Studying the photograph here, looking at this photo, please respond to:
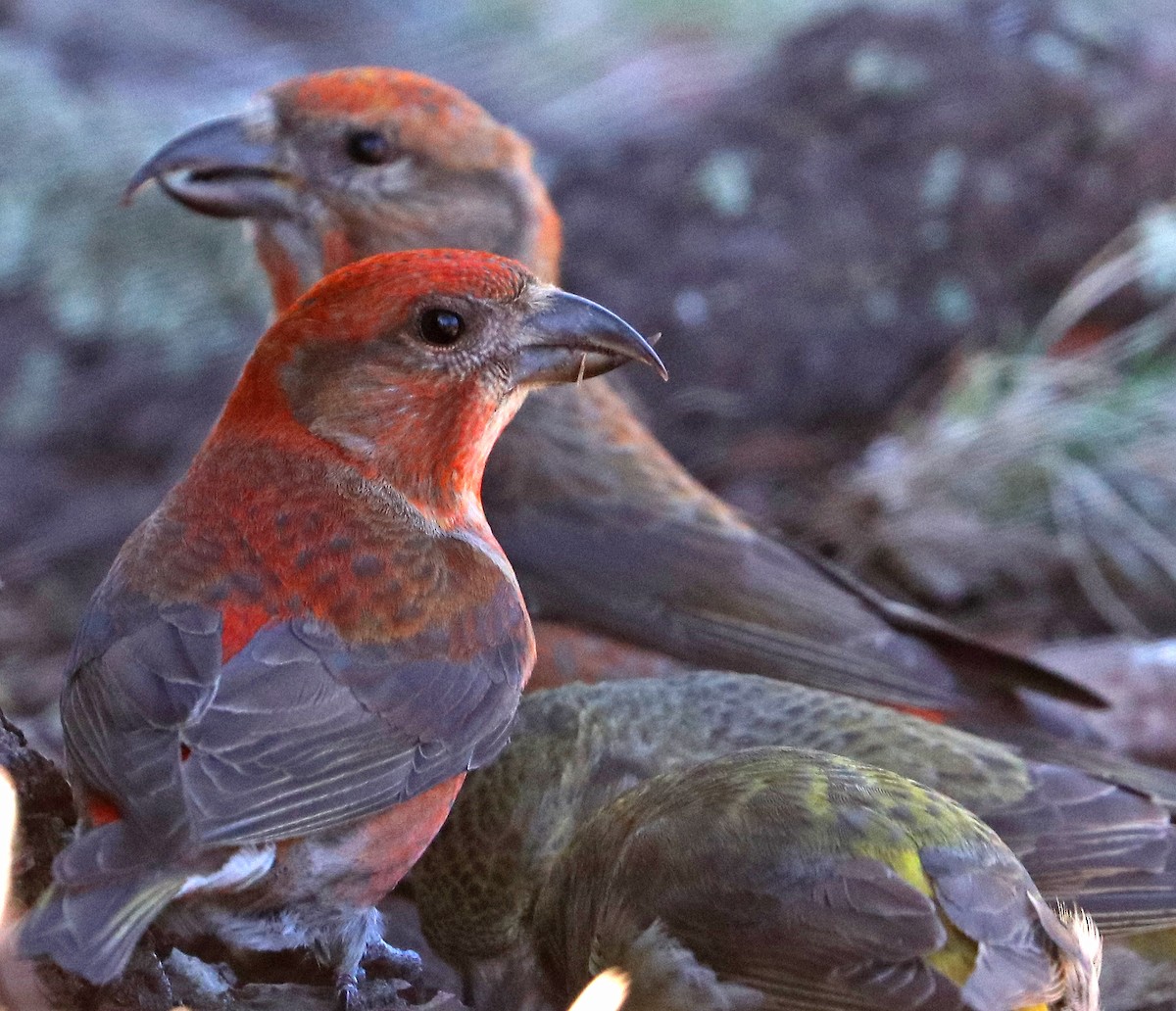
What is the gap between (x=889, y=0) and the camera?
6.68m

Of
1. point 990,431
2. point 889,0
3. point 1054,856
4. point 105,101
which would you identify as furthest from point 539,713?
point 889,0

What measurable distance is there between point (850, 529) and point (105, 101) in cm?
307

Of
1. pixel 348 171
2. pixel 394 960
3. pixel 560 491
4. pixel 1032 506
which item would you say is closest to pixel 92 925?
pixel 394 960

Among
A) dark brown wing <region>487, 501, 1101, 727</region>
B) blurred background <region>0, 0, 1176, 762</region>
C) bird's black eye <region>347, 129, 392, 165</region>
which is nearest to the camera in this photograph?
dark brown wing <region>487, 501, 1101, 727</region>

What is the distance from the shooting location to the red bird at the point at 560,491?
373cm

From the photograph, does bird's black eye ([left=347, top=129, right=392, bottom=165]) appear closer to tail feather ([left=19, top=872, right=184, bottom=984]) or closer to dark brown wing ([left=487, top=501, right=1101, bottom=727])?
dark brown wing ([left=487, top=501, right=1101, bottom=727])

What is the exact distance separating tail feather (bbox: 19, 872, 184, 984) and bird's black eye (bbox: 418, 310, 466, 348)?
95 cm

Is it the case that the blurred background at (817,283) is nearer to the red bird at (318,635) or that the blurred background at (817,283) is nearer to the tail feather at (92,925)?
the red bird at (318,635)

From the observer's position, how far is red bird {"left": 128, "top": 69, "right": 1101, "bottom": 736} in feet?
12.2

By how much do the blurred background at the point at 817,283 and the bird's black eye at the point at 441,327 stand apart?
2.63 meters

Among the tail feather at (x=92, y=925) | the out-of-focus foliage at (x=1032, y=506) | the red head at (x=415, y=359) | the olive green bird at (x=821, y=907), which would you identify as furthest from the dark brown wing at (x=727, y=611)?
the tail feather at (x=92, y=925)

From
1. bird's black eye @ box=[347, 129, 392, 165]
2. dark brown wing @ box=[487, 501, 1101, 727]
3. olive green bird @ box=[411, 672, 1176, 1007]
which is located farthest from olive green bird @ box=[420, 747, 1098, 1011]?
bird's black eye @ box=[347, 129, 392, 165]

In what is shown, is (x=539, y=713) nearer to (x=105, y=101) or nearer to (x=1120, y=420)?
(x=1120, y=420)

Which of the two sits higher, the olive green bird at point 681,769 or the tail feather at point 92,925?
the tail feather at point 92,925
